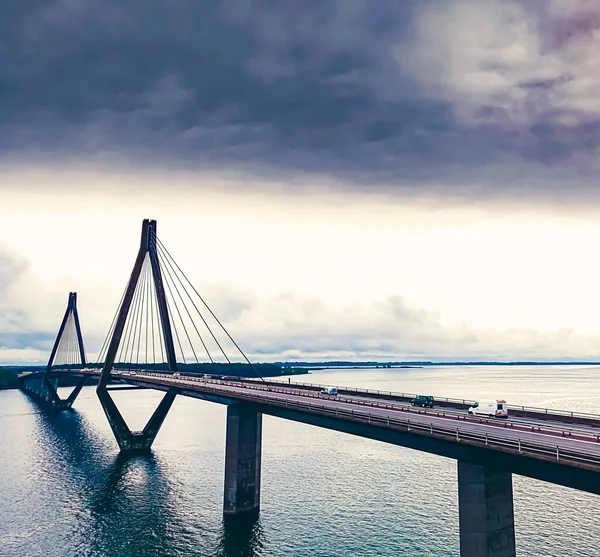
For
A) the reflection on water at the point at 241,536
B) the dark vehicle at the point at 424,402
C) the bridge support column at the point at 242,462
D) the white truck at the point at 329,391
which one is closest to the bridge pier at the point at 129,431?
the white truck at the point at 329,391

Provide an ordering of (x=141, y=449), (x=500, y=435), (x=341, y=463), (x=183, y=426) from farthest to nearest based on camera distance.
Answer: (x=183, y=426), (x=141, y=449), (x=341, y=463), (x=500, y=435)

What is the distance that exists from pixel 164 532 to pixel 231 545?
772cm

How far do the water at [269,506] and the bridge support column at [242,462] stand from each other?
6.91ft

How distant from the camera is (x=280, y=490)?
67750mm

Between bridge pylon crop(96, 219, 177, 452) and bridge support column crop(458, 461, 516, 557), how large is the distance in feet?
218

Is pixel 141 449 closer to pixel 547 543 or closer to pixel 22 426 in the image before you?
pixel 22 426

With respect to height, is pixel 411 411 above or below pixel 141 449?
above

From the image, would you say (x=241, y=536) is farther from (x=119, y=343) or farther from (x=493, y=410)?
(x=119, y=343)

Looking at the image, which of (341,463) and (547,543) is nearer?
(547,543)

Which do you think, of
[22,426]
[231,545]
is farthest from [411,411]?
[22,426]

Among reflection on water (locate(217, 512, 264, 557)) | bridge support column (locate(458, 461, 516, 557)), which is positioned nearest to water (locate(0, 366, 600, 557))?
reflection on water (locate(217, 512, 264, 557))

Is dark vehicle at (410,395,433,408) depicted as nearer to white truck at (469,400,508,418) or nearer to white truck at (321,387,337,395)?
white truck at (469,400,508,418)

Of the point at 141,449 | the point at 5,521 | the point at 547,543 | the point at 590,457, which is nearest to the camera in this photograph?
the point at 590,457

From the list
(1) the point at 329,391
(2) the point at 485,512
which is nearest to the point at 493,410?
(2) the point at 485,512
